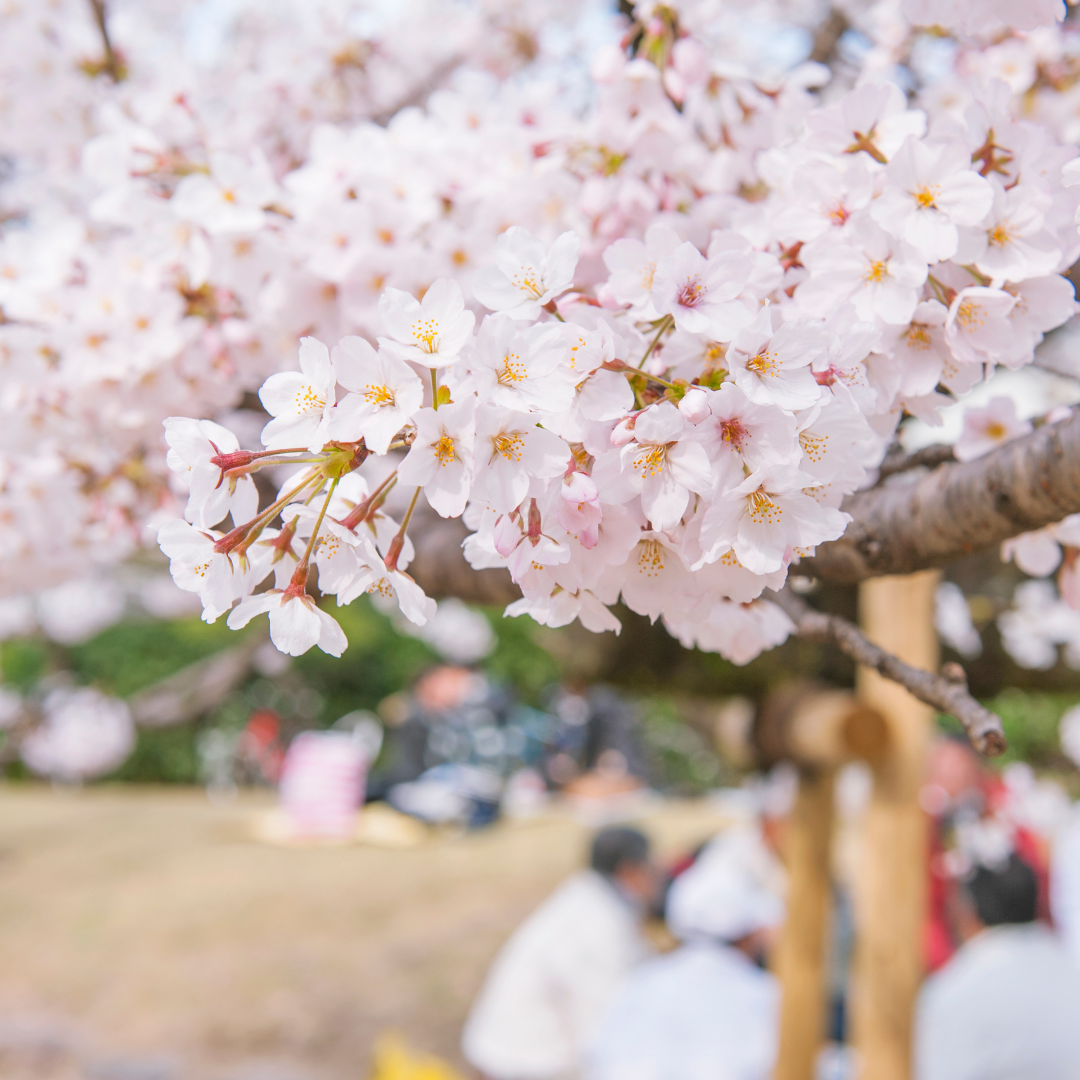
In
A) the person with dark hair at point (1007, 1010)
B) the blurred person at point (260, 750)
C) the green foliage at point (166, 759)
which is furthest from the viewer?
the green foliage at point (166, 759)

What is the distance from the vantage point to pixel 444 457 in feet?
2.22

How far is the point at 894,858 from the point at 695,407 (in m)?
2.29

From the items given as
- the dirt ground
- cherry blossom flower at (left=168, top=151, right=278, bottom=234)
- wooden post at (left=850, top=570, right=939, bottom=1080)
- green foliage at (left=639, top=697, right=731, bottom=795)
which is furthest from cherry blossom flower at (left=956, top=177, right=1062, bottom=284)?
green foliage at (left=639, top=697, right=731, bottom=795)

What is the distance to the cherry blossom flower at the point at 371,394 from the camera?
2.18 feet

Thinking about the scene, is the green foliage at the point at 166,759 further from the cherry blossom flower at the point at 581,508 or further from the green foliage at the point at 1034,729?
the cherry blossom flower at the point at 581,508

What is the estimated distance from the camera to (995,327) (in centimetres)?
82

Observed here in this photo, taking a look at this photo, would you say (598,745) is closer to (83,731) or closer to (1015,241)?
(83,731)

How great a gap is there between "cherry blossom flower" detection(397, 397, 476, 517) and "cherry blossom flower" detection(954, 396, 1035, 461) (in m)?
0.69

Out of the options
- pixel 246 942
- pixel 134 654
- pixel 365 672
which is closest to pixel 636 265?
pixel 246 942

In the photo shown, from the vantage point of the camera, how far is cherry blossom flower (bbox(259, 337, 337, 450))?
69 cm

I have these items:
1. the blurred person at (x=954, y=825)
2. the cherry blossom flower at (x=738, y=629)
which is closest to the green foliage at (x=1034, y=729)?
the blurred person at (x=954, y=825)

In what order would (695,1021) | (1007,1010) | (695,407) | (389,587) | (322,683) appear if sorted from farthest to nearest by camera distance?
(322,683) < (695,1021) < (1007,1010) < (389,587) < (695,407)

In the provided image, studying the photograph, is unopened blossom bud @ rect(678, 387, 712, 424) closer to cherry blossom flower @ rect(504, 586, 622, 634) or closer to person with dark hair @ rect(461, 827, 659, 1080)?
cherry blossom flower @ rect(504, 586, 622, 634)

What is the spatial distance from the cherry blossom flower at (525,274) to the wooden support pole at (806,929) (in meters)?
2.54
